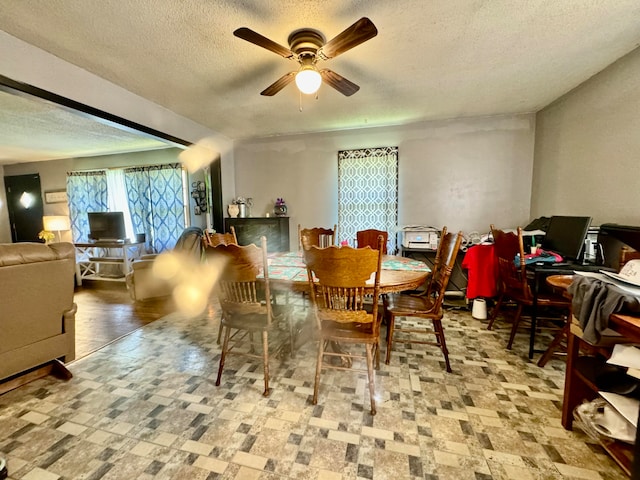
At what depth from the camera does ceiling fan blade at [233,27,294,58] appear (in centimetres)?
151

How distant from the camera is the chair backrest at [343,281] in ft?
4.87

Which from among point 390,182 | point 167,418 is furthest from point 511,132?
point 167,418

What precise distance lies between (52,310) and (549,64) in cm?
450

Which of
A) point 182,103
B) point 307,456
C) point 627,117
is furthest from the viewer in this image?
point 182,103

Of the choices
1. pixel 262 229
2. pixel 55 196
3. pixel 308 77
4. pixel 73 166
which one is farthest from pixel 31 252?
pixel 55 196

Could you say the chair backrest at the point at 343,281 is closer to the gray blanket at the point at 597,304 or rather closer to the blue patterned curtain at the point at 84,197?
the gray blanket at the point at 597,304

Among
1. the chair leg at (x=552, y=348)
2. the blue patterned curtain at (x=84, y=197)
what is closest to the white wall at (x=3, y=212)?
the blue patterned curtain at (x=84, y=197)

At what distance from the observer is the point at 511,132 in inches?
140

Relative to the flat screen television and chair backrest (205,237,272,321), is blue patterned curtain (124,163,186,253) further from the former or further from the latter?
chair backrest (205,237,272,321)

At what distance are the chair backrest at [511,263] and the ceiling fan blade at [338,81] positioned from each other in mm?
1780

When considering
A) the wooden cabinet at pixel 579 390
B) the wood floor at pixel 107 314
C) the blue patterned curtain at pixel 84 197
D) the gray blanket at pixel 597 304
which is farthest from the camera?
the blue patterned curtain at pixel 84 197

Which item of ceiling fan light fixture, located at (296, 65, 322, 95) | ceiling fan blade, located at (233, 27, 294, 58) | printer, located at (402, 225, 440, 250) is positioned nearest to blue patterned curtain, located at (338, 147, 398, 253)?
printer, located at (402, 225, 440, 250)

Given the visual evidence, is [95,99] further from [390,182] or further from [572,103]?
[572,103]

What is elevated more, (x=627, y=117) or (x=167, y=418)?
(x=627, y=117)
